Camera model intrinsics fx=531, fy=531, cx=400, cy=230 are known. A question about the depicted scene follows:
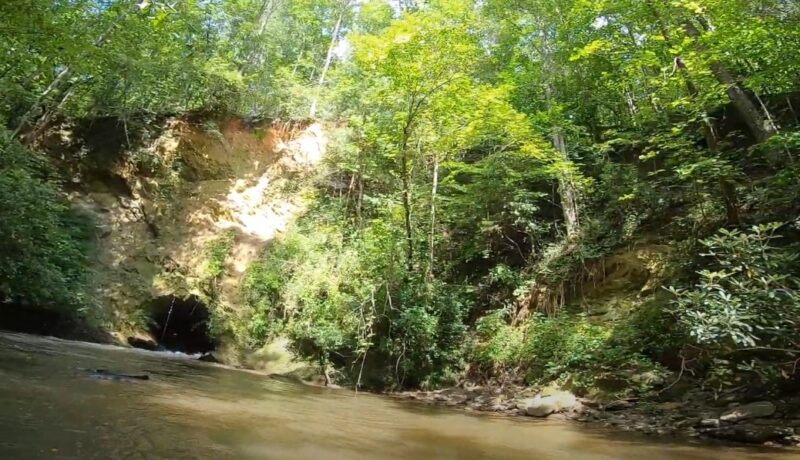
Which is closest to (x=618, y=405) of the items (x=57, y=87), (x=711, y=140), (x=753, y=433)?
(x=753, y=433)

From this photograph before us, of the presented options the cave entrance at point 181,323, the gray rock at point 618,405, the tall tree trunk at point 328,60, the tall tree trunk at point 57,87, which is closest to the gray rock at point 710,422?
the gray rock at point 618,405

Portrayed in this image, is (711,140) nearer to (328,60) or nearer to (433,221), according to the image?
(433,221)

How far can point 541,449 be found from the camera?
6.31 meters

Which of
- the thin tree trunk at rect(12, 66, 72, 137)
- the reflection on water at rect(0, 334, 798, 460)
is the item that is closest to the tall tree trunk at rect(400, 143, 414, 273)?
the reflection on water at rect(0, 334, 798, 460)

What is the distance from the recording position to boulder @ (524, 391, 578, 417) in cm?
976

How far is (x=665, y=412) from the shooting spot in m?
8.70

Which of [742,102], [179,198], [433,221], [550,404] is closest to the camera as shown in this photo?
[550,404]

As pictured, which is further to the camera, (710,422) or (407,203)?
(407,203)

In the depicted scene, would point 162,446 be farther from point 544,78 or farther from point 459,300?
point 544,78

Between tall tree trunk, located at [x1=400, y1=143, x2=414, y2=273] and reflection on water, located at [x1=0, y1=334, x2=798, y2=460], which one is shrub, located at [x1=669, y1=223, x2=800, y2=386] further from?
tall tree trunk, located at [x1=400, y1=143, x2=414, y2=273]

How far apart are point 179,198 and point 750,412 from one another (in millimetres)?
18519

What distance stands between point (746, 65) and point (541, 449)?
10.5 m

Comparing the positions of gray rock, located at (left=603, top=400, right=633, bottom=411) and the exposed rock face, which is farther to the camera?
the exposed rock face

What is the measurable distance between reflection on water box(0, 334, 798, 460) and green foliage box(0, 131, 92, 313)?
10.5 feet
